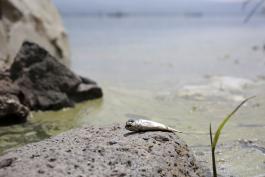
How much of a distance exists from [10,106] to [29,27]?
12.6 feet

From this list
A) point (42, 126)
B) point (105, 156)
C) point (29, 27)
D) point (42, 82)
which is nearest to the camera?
point (105, 156)

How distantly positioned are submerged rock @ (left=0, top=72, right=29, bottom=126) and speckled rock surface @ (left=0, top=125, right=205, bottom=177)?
225 centimetres

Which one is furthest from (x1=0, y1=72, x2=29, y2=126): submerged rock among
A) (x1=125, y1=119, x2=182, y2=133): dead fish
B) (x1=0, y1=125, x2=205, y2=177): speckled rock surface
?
(x1=125, y1=119, x2=182, y2=133): dead fish

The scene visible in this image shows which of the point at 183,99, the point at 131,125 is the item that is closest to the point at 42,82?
the point at 183,99

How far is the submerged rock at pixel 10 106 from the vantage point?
A: 5.87 metres

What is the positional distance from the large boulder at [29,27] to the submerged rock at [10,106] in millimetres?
1837

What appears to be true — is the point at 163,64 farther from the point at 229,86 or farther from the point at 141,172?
the point at 141,172

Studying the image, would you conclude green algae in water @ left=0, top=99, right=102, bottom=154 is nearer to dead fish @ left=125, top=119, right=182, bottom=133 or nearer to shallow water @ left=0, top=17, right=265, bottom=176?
shallow water @ left=0, top=17, right=265, bottom=176

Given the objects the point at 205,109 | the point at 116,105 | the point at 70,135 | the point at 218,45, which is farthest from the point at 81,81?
the point at 218,45

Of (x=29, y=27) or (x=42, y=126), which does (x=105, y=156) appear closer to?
(x=42, y=126)

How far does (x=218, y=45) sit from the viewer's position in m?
15.8

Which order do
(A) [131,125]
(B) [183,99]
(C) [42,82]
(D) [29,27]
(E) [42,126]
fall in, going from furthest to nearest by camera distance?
(D) [29,27] < (B) [183,99] < (C) [42,82] < (E) [42,126] < (A) [131,125]

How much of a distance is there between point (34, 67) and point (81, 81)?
2.52 ft

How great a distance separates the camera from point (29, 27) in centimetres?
950
